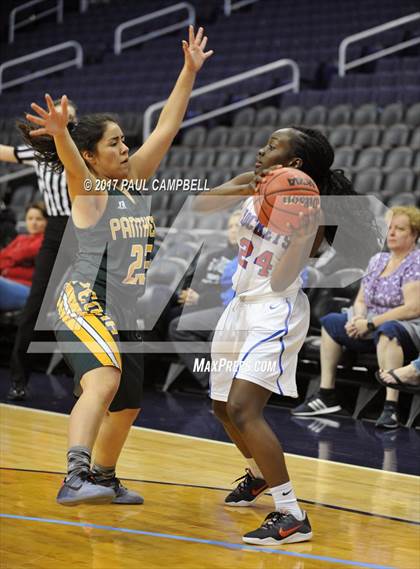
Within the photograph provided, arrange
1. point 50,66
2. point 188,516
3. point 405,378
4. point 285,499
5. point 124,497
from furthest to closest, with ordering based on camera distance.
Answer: point 50,66, point 405,378, point 124,497, point 188,516, point 285,499

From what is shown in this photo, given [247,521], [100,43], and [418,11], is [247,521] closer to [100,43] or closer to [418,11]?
[418,11]

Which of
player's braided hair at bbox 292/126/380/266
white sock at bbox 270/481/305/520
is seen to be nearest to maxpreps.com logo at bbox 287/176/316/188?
player's braided hair at bbox 292/126/380/266

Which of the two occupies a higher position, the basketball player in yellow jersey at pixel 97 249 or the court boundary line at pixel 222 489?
the basketball player in yellow jersey at pixel 97 249

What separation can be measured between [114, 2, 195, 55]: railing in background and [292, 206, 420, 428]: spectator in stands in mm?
9715

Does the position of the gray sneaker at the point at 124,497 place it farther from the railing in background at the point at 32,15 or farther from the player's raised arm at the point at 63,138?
the railing in background at the point at 32,15

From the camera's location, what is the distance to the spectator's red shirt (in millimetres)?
8141

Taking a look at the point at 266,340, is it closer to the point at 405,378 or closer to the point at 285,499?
the point at 285,499

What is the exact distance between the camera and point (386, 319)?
20.5ft

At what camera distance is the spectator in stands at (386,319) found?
614 cm

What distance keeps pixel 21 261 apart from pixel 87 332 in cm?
463

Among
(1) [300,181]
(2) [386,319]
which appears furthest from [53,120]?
(2) [386,319]

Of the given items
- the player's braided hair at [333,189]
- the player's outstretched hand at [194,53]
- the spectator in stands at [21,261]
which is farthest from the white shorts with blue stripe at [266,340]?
the spectator in stands at [21,261]

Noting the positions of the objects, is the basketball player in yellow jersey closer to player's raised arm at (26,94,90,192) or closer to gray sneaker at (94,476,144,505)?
player's raised arm at (26,94,90,192)

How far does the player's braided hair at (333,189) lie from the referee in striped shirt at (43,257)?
248 cm
